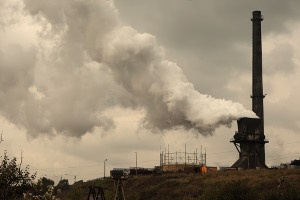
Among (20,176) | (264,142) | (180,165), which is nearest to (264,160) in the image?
(264,142)

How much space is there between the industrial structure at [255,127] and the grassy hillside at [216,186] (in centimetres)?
1108

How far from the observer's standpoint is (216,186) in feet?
249

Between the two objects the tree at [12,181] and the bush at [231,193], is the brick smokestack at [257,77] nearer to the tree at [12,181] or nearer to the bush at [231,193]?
the bush at [231,193]

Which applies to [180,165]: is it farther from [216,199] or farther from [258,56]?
[216,199]

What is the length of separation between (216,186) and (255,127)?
3281 cm

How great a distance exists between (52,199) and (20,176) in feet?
9.34

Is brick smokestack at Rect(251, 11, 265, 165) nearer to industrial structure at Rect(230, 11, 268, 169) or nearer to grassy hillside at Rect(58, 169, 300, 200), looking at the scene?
industrial structure at Rect(230, 11, 268, 169)

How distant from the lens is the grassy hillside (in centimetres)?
7000

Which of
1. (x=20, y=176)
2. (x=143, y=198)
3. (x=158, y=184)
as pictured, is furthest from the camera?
(x=158, y=184)

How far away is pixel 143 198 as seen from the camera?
92.5 meters

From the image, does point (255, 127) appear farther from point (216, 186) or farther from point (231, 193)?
point (231, 193)

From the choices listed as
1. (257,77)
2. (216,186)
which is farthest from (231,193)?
(257,77)

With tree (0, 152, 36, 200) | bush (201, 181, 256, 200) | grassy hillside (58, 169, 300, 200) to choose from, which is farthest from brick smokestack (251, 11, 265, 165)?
tree (0, 152, 36, 200)

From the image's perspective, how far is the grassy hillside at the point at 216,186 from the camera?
230 feet
